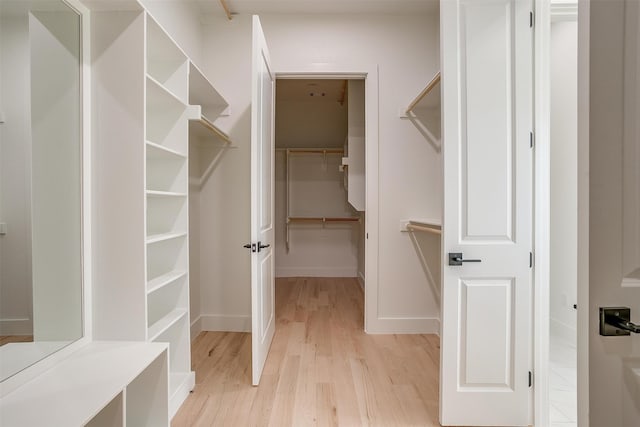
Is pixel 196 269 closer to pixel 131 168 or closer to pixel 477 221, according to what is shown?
pixel 131 168

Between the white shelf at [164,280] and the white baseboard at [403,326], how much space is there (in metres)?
1.83

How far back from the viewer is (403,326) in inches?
122

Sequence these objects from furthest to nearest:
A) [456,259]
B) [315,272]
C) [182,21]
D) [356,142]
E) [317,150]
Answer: [315,272] → [317,150] → [356,142] → [182,21] → [456,259]

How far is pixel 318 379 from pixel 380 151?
2022 millimetres

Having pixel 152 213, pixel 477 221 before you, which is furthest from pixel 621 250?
pixel 152 213

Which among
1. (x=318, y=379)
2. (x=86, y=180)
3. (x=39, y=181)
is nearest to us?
(x=39, y=181)

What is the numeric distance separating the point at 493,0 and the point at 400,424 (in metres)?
2.36

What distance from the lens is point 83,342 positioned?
1492 millimetres

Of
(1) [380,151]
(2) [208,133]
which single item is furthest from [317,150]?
(2) [208,133]

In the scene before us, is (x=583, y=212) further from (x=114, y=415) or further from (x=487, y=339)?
(x=114, y=415)

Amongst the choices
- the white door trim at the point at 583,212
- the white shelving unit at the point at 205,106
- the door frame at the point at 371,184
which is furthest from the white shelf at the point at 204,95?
the white door trim at the point at 583,212

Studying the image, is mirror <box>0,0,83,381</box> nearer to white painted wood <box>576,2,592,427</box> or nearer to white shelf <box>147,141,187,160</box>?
white shelf <box>147,141,187,160</box>

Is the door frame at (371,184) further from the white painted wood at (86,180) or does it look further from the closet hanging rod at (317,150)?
the closet hanging rod at (317,150)

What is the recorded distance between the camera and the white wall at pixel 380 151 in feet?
10.2
